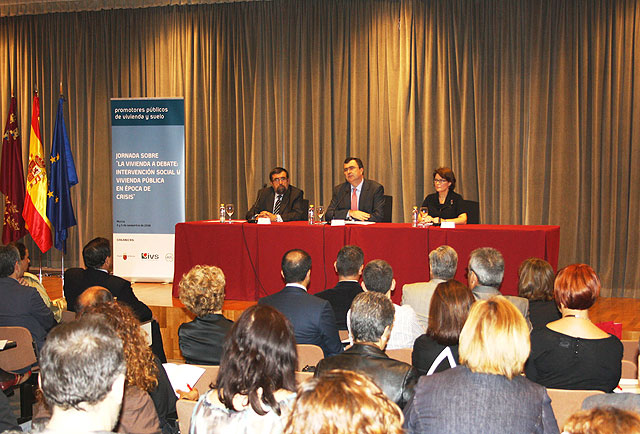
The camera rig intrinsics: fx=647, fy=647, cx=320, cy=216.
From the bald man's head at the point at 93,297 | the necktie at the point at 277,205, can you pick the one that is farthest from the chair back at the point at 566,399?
the necktie at the point at 277,205

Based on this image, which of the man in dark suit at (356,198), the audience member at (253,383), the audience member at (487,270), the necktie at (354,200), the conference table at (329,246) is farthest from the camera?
the necktie at (354,200)

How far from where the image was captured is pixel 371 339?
254 cm

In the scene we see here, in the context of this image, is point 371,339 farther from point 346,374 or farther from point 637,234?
point 637,234

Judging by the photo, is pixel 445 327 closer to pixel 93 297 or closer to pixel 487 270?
pixel 487 270

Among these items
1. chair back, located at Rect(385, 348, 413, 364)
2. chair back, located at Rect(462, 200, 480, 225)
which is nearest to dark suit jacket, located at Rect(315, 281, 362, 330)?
chair back, located at Rect(385, 348, 413, 364)

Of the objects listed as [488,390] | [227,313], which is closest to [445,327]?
[488,390]

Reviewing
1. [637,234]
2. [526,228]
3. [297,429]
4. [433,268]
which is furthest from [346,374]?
[637,234]

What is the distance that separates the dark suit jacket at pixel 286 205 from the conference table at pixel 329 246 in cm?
59

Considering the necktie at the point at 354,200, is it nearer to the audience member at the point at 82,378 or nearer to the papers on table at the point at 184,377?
the papers on table at the point at 184,377

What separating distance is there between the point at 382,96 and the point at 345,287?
14.5 feet

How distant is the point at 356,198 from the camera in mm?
6539

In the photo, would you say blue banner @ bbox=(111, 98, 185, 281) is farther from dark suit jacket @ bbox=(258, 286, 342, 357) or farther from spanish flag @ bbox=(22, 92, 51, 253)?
dark suit jacket @ bbox=(258, 286, 342, 357)

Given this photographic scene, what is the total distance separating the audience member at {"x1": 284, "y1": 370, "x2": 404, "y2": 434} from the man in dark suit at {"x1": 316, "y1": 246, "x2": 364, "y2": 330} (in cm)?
278

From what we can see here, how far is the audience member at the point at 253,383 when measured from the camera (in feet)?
6.13
